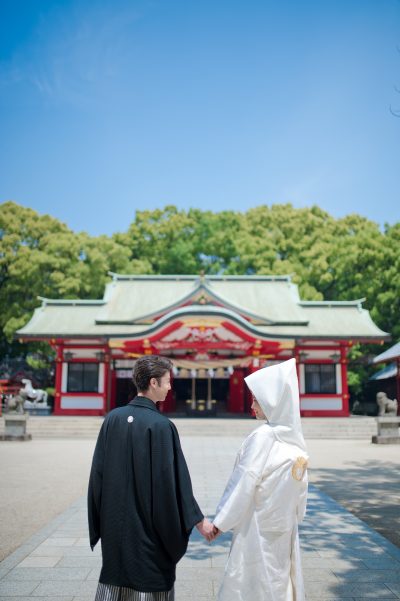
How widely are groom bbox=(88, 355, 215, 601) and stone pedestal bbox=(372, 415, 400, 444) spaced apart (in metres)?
14.2

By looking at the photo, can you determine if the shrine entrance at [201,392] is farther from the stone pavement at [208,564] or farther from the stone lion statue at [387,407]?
the stone pavement at [208,564]

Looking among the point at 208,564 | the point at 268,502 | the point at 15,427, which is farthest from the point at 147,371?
the point at 15,427

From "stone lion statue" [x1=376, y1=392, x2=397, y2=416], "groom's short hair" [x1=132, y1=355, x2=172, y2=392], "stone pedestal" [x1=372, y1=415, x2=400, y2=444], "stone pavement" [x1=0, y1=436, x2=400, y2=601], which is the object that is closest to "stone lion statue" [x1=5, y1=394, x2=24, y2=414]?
"stone pavement" [x1=0, y1=436, x2=400, y2=601]

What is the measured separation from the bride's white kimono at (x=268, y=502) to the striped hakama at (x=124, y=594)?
1.47 feet

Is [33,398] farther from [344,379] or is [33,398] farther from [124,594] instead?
[124,594]

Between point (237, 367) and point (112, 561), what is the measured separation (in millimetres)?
22893

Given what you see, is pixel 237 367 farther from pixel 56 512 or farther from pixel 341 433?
pixel 56 512

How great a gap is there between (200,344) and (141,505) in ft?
65.8

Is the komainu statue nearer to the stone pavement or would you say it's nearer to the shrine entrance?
the shrine entrance

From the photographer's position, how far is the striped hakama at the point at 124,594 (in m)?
2.56

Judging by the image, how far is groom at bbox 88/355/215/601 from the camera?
2564 millimetres

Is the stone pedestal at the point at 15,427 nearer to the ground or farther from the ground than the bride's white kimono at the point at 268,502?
nearer to the ground

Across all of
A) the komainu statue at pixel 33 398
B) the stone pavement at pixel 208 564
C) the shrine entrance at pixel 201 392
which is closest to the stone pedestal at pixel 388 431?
the stone pavement at pixel 208 564

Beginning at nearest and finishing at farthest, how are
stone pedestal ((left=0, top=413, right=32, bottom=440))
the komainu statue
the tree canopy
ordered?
stone pedestal ((left=0, top=413, right=32, bottom=440)) < the komainu statue < the tree canopy
